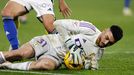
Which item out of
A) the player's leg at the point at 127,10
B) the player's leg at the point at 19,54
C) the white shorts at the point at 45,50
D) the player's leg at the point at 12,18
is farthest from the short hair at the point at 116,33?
the player's leg at the point at 127,10

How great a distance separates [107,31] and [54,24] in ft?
3.15

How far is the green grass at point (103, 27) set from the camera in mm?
9895

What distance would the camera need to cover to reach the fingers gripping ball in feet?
31.1

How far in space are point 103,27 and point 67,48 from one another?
1129 centimetres

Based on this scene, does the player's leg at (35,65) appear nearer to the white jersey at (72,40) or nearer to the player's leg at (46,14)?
the white jersey at (72,40)

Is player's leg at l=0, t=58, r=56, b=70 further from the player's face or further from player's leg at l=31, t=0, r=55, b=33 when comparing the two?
player's leg at l=31, t=0, r=55, b=33

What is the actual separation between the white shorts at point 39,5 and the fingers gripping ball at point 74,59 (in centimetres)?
159

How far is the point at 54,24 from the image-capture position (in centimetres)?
1004

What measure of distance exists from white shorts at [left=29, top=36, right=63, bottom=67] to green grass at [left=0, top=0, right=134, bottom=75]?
0.19 m

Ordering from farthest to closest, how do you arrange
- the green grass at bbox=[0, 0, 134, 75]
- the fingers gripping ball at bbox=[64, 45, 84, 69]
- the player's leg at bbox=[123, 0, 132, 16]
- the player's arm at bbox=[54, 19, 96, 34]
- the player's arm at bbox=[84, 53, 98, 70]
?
the player's leg at bbox=[123, 0, 132, 16] < the green grass at bbox=[0, 0, 134, 75] < the player's arm at bbox=[54, 19, 96, 34] < the player's arm at bbox=[84, 53, 98, 70] < the fingers gripping ball at bbox=[64, 45, 84, 69]

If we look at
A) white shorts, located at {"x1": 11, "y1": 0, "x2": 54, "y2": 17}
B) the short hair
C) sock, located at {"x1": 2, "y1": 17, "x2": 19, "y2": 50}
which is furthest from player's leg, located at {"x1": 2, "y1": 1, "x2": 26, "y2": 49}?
the short hair

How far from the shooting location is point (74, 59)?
9469 millimetres

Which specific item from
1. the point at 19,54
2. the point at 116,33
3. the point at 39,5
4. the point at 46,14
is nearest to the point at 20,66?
the point at 19,54

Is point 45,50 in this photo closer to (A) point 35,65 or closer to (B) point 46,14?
(A) point 35,65
